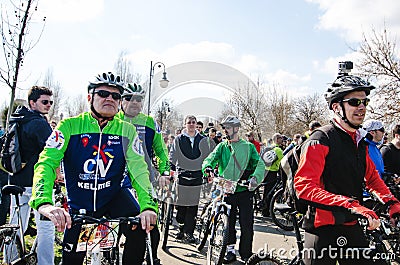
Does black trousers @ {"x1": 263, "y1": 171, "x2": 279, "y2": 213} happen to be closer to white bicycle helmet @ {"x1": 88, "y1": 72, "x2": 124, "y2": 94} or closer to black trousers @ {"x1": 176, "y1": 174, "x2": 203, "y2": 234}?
black trousers @ {"x1": 176, "y1": 174, "x2": 203, "y2": 234}

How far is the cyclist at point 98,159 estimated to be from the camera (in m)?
2.96

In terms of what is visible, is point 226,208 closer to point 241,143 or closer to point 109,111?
point 241,143

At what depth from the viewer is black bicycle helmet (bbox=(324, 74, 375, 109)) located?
2.97 metres

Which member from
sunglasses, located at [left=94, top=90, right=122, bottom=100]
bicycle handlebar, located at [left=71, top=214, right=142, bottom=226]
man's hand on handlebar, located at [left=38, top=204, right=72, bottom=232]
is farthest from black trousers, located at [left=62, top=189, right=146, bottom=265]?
sunglasses, located at [left=94, top=90, right=122, bottom=100]

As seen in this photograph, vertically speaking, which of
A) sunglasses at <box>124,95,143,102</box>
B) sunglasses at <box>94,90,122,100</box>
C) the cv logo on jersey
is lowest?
the cv logo on jersey

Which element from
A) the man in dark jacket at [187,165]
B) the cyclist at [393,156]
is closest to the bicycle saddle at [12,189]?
the man in dark jacket at [187,165]

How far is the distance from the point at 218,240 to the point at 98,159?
279 centimetres

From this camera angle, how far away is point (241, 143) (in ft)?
18.7

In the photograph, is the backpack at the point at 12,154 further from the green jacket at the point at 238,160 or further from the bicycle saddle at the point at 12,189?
the green jacket at the point at 238,160

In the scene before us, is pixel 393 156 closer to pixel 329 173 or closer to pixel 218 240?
pixel 218 240

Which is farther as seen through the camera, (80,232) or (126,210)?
(126,210)

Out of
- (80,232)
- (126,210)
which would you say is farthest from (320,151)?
(80,232)

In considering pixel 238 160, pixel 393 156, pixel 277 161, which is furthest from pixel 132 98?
pixel 277 161

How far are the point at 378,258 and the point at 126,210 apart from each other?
206 centimetres
